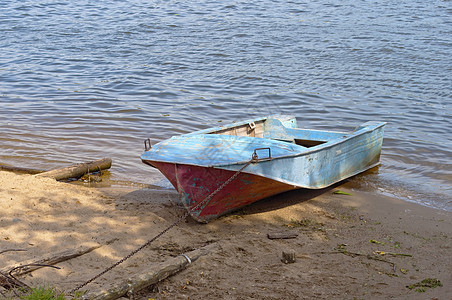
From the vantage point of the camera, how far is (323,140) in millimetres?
7961

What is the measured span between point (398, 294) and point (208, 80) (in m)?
9.66

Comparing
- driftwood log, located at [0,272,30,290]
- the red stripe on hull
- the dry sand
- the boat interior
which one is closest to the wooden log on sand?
the dry sand

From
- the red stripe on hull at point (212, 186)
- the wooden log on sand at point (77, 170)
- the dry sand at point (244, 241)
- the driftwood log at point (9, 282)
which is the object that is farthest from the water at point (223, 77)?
the driftwood log at point (9, 282)

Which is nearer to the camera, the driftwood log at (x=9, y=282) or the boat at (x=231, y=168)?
the driftwood log at (x=9, y=282)

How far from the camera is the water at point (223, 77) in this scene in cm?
909

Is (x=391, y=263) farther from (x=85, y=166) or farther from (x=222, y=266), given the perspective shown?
(x=85, y=166)

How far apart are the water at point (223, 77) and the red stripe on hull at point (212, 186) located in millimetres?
1878

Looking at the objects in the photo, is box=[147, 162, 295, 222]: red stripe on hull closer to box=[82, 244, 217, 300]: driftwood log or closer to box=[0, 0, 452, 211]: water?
box=[82, 244, 217, 300]: driftwood log

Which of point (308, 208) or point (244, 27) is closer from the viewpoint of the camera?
point (308, 208)

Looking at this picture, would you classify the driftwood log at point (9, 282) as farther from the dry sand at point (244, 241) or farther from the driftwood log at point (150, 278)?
the driftwood log at point (150, 278)

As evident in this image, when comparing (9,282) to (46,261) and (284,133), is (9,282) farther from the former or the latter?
(284,133)

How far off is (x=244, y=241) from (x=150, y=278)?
56.3 inches

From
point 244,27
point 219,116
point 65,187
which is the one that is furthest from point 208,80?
point 65,187

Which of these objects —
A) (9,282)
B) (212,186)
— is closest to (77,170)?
(212,186)
